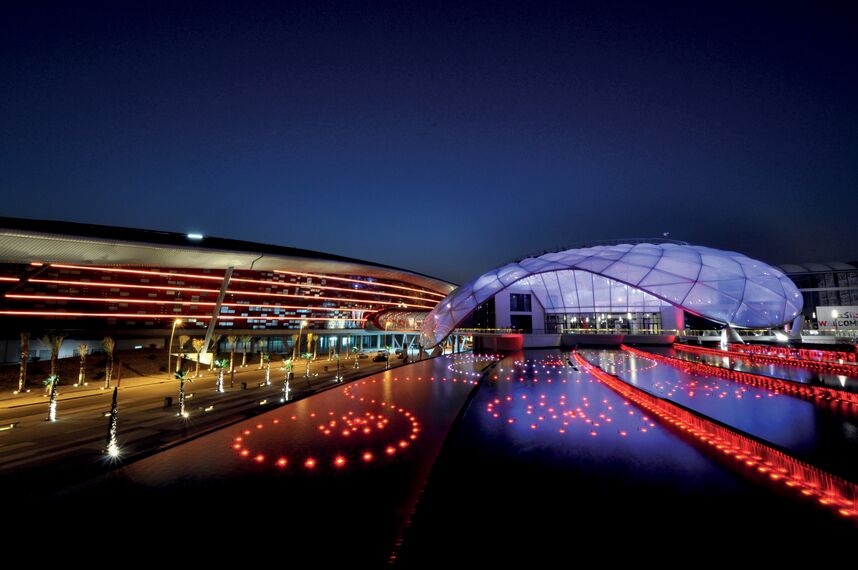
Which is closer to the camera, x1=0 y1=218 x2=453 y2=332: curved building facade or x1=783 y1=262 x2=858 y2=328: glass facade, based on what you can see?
x1=0 y1=218 x2=453 y2=332: curved building facade

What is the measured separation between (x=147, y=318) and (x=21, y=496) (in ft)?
148

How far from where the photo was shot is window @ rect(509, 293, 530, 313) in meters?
48.7

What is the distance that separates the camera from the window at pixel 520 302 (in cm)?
4866

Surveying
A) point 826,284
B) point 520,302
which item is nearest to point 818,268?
point 826,284

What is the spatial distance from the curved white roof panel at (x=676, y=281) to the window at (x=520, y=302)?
10167 mm

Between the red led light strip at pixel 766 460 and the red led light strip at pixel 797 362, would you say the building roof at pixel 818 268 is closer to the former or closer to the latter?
the red led light strip at pixel 797 362

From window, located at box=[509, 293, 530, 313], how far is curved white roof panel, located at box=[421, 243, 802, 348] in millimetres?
10167

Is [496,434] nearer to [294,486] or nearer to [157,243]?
[294,486]

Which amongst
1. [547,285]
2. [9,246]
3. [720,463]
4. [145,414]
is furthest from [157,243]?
[547,285]

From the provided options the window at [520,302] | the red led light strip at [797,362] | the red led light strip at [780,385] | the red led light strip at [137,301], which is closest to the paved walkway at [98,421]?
the red led light strip at [137,301]

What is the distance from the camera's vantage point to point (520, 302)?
49.1 meters

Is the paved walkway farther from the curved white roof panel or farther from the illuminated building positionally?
the curved white roof panel

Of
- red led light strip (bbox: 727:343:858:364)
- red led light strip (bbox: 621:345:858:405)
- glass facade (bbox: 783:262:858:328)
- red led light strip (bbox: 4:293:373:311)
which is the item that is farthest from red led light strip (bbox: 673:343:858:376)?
glass facade (bbox: 783:262:858:328)

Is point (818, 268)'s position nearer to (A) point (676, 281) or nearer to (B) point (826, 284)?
(B) point (826, 284)
